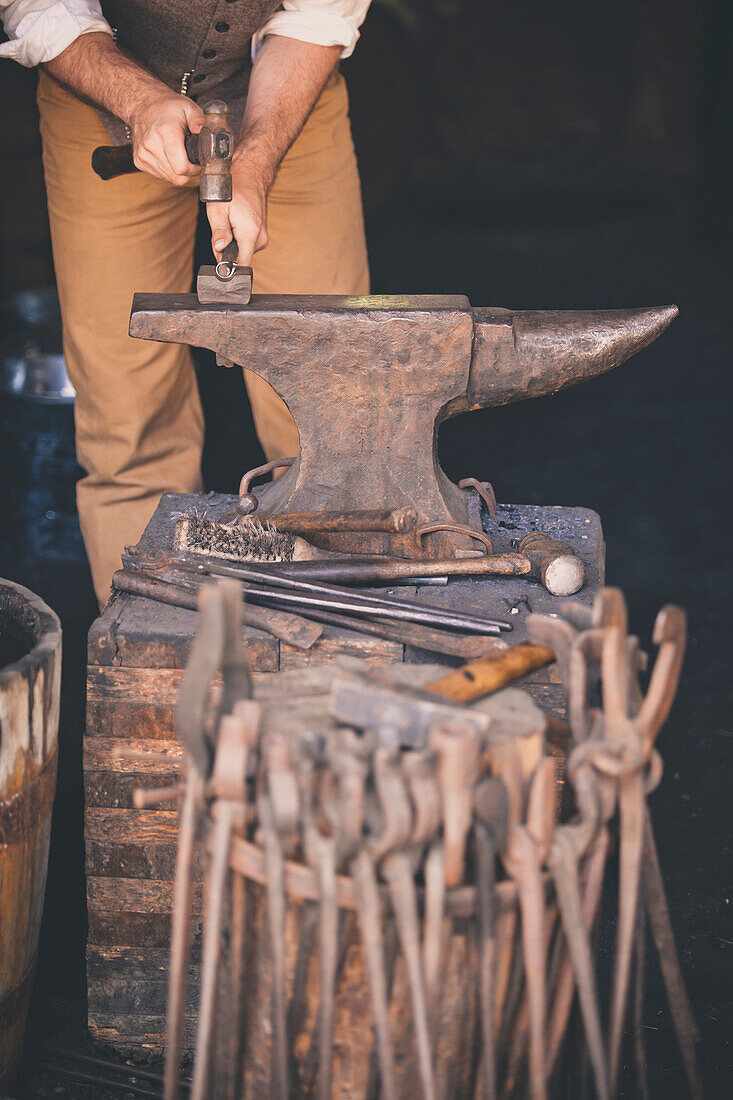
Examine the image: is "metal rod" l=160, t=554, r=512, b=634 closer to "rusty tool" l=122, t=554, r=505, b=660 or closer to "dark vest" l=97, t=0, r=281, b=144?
"rusty tool" l=122, t=554, r=505, b=660

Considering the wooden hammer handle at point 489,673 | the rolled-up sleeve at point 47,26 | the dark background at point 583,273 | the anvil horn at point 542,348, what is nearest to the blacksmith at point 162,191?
the rolled-up sleeve at point 47,26

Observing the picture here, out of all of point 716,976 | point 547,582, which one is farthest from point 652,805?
point 547,582

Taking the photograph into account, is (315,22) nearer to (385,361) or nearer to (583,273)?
(385,361)

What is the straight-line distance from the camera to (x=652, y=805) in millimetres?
2766

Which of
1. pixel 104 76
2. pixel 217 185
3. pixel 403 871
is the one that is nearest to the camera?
pixel 403 871

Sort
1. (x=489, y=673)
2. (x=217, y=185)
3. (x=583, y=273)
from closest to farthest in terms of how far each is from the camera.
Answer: (x=489, y=673) < (x=217, y=185) < (x=583, y=273)

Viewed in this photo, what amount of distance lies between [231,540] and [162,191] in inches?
44.5

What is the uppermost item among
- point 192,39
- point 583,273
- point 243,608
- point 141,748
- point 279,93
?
point 583,273

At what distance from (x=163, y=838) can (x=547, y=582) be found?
2.56ft

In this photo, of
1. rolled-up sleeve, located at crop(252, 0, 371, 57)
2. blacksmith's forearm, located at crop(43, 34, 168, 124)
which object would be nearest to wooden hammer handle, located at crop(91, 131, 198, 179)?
blacksmith's forearm, located at crop(43, 34, 168, 124)

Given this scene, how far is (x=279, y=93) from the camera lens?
258 centimetres

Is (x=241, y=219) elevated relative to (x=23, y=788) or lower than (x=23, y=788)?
elevated

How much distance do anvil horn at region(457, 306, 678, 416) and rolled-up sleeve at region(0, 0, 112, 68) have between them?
1.06 m

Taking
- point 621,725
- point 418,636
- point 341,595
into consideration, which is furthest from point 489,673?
point 341,595
